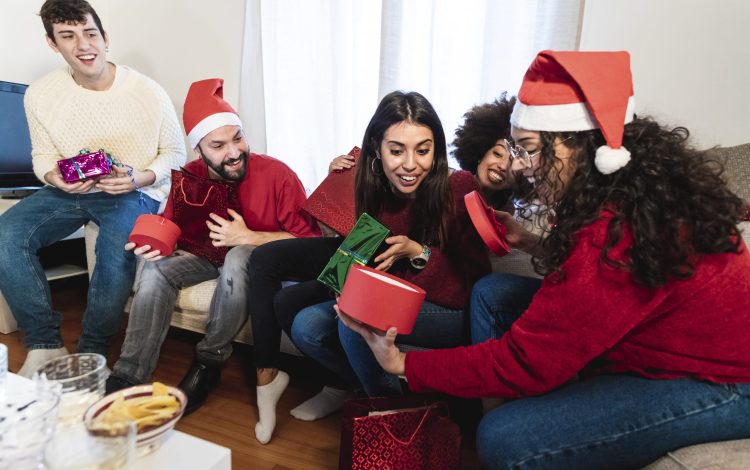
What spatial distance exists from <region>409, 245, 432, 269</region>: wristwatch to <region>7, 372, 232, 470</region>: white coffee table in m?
0.68

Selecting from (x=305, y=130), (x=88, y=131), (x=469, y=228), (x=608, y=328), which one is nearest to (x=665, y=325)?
(x=608, y=328)

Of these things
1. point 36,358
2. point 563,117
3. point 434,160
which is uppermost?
point 563,117

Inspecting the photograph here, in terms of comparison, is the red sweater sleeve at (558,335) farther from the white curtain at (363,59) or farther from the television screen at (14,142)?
the television screen at (14,142)

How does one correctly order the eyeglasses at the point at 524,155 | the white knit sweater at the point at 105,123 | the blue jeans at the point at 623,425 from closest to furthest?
1. the blue jeans at the point at 623,425
2. the eyeglasses at the point at 524,155
3. the white knit sweater at the point at 105,123

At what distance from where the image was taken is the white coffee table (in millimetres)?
768

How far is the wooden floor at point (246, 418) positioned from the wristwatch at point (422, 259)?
576 mm

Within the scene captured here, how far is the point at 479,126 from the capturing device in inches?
63.2

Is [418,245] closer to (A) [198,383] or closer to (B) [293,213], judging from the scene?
(B) [293,213]

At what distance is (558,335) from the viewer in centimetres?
82

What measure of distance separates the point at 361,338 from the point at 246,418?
1.91 feet

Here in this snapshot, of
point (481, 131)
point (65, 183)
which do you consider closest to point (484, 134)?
point (481, 131)

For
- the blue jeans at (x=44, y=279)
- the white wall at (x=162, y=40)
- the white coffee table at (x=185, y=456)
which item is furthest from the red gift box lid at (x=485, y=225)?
the white wall at (x=162, y=40)

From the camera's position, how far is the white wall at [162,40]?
8.25ft

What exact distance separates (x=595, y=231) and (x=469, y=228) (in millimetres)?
546
